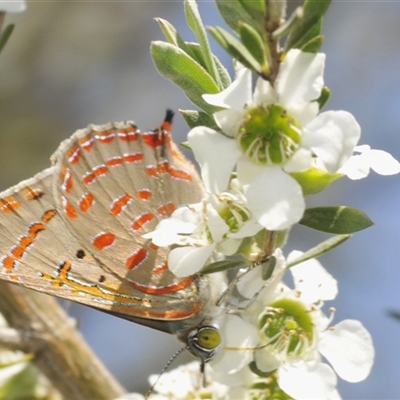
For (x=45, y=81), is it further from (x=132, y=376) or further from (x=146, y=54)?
(x=132, y=376)

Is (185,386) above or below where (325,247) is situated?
below

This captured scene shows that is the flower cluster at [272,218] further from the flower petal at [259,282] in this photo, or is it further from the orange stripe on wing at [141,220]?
the orange stripe on wing at [141,220]

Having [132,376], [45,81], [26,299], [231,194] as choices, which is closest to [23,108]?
[45,81]

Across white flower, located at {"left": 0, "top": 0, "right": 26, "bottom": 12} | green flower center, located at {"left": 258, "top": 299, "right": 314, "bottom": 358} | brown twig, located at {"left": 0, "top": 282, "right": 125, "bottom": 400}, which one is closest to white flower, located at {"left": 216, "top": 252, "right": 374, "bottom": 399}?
green flower center, located at {"left": 258, "top": 299, "right": 314, "bottom": 358}

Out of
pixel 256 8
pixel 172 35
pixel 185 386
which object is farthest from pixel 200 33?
pixel 185 386

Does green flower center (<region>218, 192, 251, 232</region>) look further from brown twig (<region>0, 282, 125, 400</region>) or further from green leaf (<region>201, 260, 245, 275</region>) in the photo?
brown twig (<region>0, 282, 125, 400</region>)

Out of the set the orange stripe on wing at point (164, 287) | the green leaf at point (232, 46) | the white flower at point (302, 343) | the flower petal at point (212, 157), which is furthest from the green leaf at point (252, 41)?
the orange stripe on wing at point (164, 287)

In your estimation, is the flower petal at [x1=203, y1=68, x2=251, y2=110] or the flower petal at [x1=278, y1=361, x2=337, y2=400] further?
the flower petal at [x1=278, y1=361, x2=337, y2=400]

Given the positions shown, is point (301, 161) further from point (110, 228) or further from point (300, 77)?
point (110, 228)
